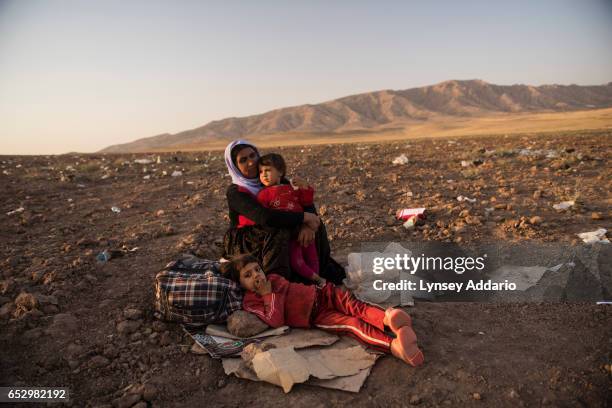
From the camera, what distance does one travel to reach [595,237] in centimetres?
412

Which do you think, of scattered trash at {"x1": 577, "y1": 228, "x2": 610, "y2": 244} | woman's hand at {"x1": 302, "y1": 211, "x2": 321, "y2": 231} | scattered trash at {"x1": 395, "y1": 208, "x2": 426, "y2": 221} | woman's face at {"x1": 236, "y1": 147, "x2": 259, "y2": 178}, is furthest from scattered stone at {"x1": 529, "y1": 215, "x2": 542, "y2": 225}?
woman's face at {"x1": 236, "y1": 147, "x2": 259, "y2": 178}

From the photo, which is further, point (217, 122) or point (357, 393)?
point (217, 122)

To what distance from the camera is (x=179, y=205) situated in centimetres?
674

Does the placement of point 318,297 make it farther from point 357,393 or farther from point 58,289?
point 58,289

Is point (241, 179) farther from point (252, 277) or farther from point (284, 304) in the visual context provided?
point (284, 304)

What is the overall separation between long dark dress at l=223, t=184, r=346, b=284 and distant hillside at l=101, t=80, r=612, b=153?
7929cm

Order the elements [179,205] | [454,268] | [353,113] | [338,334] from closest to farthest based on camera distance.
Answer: [338,334]
[454,268]
[179,205]
[353,113]

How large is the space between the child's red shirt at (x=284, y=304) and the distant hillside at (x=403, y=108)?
7980 cm

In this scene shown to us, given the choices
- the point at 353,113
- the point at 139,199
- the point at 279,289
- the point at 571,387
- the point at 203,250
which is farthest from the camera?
the point at 353,113

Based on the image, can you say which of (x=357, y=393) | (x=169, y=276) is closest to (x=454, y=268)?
(x=357, y=393)

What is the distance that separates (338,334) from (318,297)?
29cm

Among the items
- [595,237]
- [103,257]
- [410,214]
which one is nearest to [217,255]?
[103,257]

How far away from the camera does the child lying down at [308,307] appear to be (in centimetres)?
267

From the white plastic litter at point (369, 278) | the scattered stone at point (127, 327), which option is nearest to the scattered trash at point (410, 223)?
the white plastic litter at point (369, 278)
